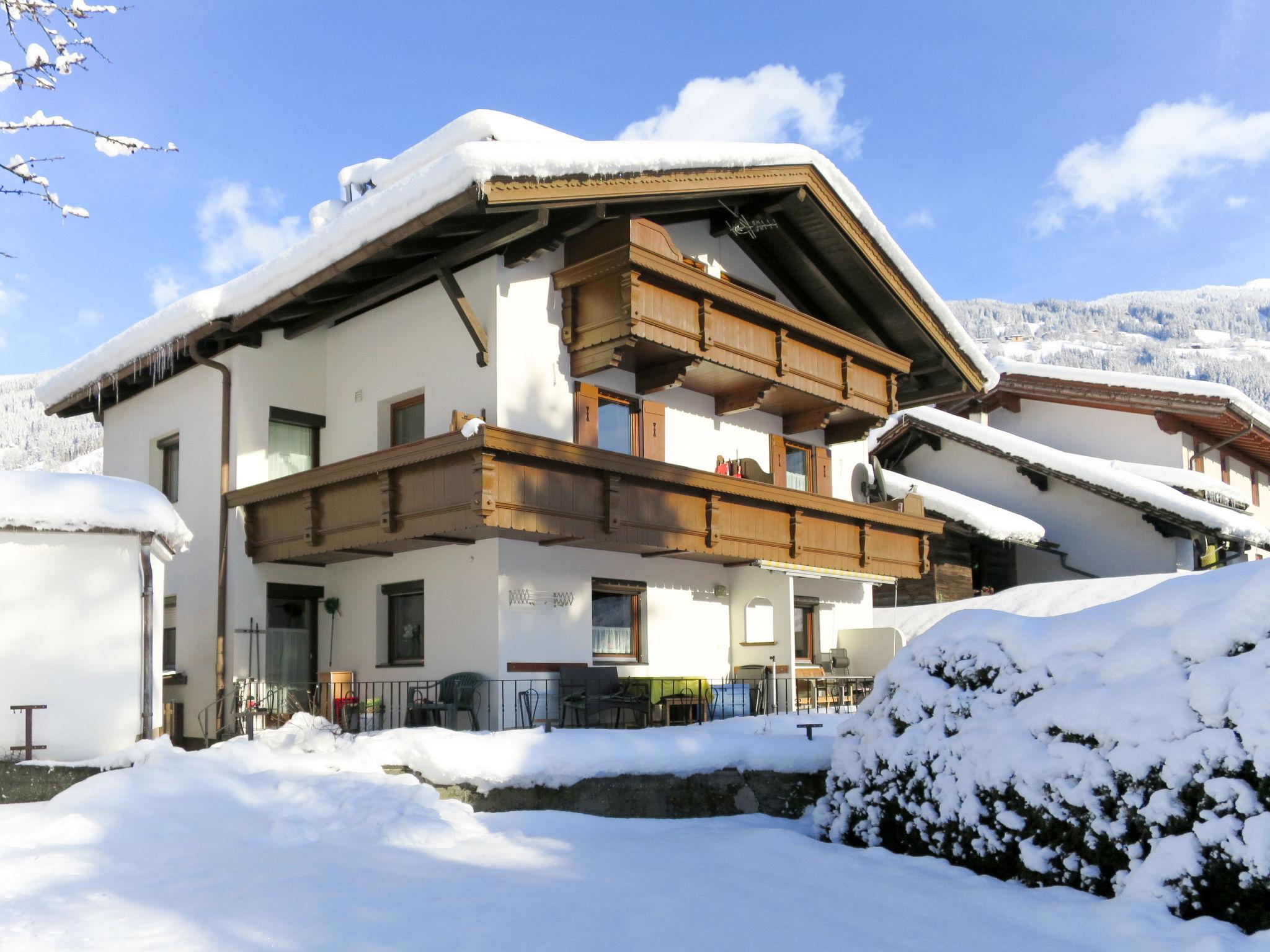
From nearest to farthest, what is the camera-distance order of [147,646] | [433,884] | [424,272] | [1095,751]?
[433,884], [1095,751], [147,646], [424,272]

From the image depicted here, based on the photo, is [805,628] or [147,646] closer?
Answer: [147,646]

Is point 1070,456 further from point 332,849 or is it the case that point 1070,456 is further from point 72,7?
point 72,7

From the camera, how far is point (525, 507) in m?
14.1

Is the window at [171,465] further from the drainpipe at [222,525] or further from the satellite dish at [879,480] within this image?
the satellite dish at [879,480]

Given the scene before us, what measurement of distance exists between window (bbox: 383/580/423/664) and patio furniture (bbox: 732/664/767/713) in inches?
200

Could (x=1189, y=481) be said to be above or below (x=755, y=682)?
above

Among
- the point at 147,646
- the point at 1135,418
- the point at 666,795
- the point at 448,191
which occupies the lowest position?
the point at 666,795

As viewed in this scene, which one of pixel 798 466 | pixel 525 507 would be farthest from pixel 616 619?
pixel 798 466

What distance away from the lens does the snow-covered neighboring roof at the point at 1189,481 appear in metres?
26.9

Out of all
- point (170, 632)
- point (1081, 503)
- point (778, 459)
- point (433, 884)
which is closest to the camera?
point (433, 884)

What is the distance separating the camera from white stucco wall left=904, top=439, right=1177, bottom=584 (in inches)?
1008

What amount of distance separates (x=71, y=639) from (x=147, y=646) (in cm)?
80

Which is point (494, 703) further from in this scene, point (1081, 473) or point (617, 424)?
point (1081, 473)

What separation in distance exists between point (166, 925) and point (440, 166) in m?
9.21
